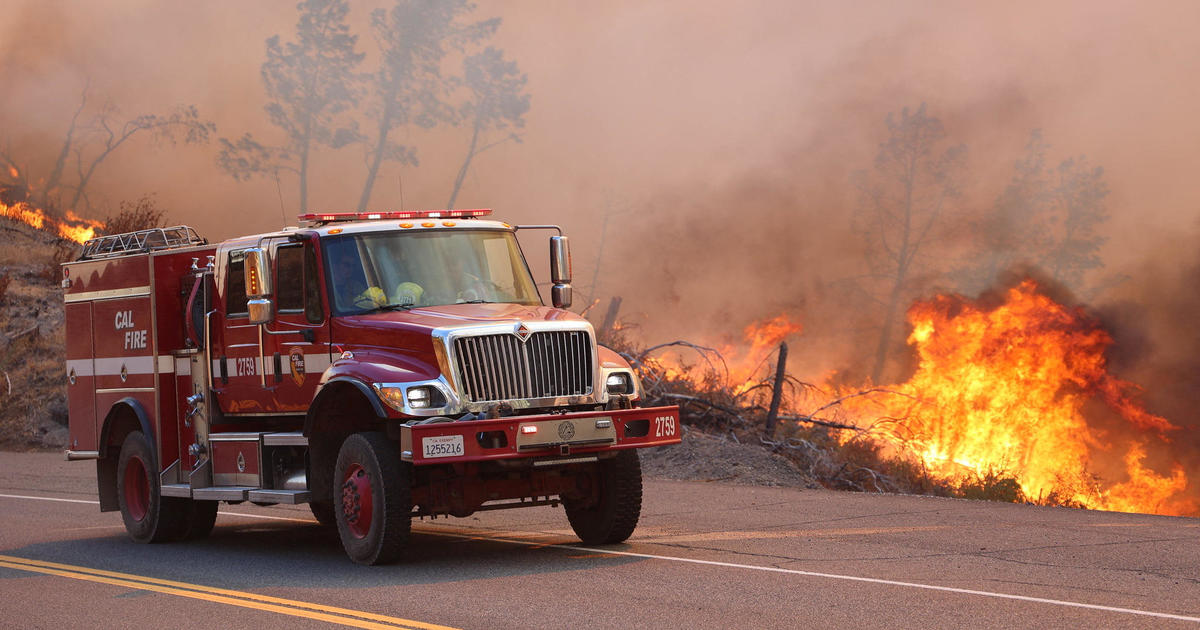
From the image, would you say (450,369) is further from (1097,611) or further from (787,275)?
(787,275)

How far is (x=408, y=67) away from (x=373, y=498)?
3446cm

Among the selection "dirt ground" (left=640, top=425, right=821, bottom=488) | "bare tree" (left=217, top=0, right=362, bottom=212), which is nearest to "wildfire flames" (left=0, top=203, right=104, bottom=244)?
"bare tree" (left=217, top=0, right=362, bottom=212)

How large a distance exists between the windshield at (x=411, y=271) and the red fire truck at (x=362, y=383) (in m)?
0.02

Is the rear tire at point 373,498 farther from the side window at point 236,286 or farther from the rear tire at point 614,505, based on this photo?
the side window at point 236,286

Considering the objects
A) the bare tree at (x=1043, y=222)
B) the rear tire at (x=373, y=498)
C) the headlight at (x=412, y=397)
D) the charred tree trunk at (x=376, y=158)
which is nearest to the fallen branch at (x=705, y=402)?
the rear tire at (x=373, y=498)

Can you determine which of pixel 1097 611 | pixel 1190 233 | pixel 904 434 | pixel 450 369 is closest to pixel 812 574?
pixel 1097 611

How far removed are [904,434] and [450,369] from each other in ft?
49.0

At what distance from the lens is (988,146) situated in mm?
33781

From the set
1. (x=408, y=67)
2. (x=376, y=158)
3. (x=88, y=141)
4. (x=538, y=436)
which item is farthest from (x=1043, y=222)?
(x=88, y=141)

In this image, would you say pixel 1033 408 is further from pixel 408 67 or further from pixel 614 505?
pixel 408 67

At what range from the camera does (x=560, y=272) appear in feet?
37.5

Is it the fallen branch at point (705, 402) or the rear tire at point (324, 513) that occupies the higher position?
the fallen branch at point (705, 402)

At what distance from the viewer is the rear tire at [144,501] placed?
12.4 m

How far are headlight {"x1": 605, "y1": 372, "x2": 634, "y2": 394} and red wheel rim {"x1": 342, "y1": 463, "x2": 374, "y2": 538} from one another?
6.62 ft
